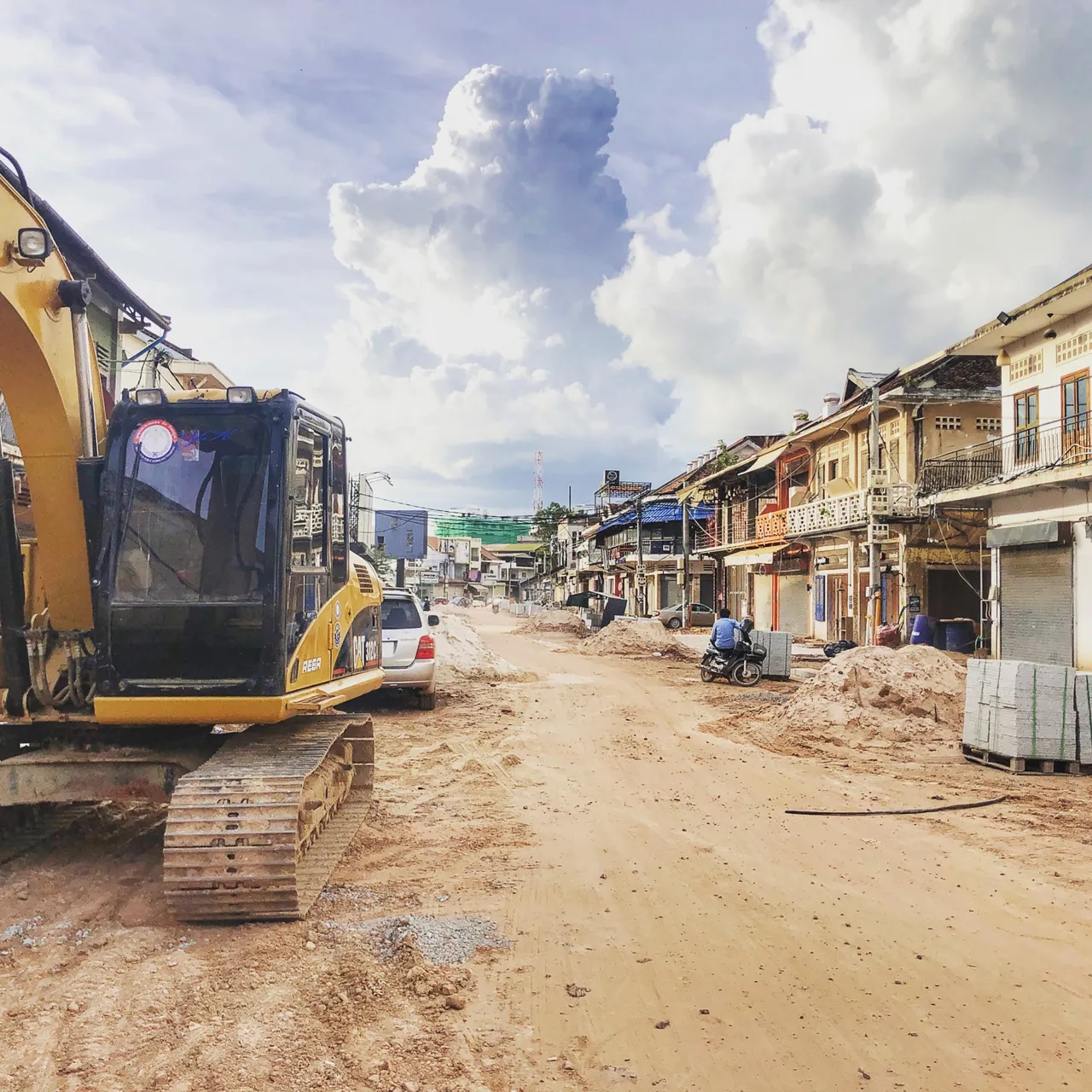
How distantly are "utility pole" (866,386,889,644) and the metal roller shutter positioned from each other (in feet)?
13.1

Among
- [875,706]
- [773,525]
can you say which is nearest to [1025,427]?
[875,706]

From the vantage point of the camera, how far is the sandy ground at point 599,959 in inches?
141

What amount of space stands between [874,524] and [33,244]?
23.3m

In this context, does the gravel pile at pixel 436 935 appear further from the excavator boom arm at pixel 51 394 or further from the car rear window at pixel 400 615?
the car rear window at pixel 400 615

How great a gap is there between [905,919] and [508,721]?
8.14 meters

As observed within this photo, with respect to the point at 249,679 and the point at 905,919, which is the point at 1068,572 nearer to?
the point at 905,919

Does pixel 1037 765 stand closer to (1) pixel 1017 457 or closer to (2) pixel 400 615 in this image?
(2) pixel 400 615

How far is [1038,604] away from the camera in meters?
19.3

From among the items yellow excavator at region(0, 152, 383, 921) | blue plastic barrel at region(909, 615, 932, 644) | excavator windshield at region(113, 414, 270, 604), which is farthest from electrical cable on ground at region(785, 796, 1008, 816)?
blue plastic barrel at region(909, 615, 932, 644)

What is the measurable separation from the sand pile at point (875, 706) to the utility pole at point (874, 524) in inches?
448

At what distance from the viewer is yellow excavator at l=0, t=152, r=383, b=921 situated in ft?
16.5

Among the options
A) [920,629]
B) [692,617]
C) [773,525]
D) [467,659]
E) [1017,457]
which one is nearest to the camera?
[1017,457]

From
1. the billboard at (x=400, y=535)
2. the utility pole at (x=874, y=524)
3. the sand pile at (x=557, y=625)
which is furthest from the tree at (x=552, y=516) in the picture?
the utility pole at (x=874, y=524)

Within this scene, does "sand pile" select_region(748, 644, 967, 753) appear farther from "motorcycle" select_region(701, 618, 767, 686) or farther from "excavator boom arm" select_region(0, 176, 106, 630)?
"excavator boom arm" select_region(0, 176, 106, 630)
